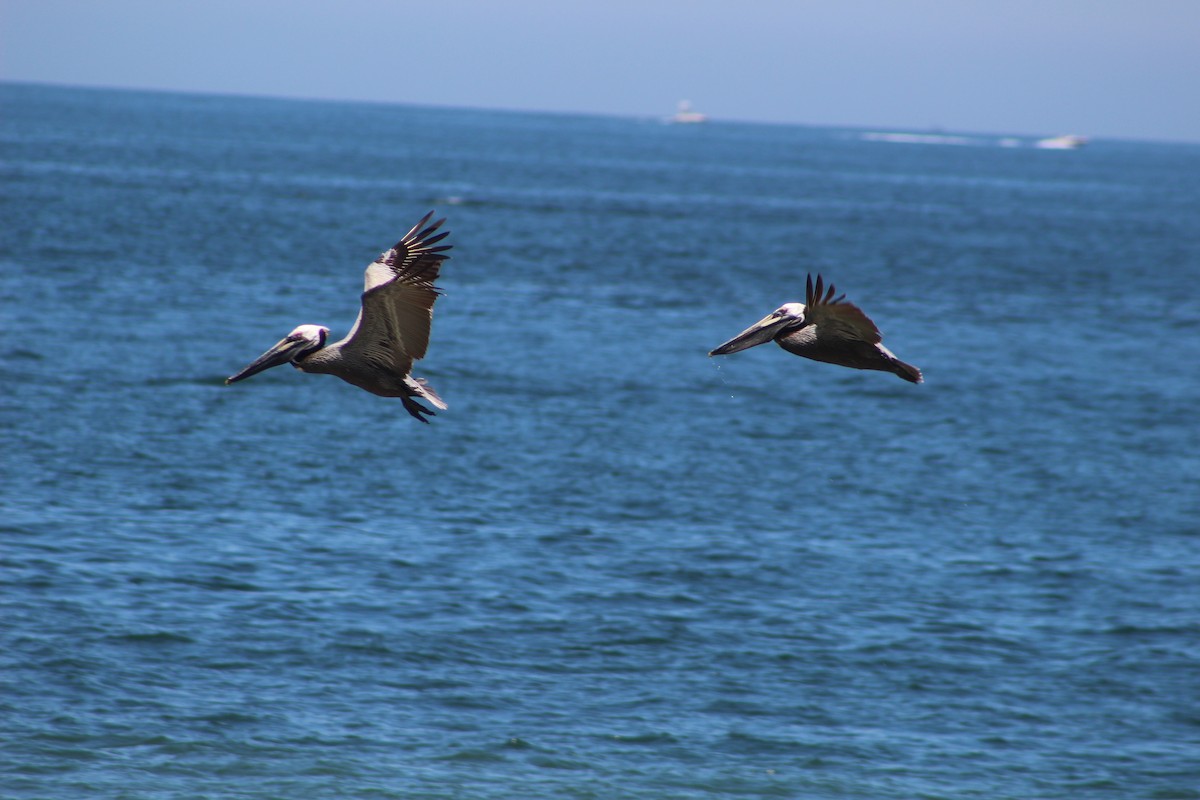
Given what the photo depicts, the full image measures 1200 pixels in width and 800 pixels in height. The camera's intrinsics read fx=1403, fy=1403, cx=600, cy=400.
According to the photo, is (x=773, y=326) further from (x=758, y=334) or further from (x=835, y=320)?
(x=835, y=320)

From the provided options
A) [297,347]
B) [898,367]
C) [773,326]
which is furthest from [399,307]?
[898,367]

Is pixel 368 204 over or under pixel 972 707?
over

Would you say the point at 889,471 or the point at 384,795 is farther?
the point at 889,471

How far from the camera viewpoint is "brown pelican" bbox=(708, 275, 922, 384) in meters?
11.4

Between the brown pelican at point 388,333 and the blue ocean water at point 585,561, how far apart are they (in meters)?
19.2

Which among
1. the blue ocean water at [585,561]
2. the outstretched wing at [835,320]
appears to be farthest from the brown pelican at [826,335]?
the blue ocean water at [585,561]

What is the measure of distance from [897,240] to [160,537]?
4354 inches

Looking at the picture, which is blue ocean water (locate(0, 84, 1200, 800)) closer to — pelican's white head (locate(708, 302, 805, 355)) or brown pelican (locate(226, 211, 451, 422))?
brown pelican (locate(226, 211, 451, 422))

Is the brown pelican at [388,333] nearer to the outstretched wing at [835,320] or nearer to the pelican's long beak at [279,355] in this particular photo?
the pelican's long beak at [279,355]

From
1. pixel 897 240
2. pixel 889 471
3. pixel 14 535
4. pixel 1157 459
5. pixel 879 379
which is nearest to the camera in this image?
pixel 14 535

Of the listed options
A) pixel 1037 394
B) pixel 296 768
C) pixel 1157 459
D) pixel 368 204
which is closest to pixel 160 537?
pixel 296 768

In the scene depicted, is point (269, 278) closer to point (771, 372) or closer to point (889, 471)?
point (771, 372)

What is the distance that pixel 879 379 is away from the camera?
7412 centimetres

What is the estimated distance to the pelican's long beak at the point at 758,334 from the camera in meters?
11.3
